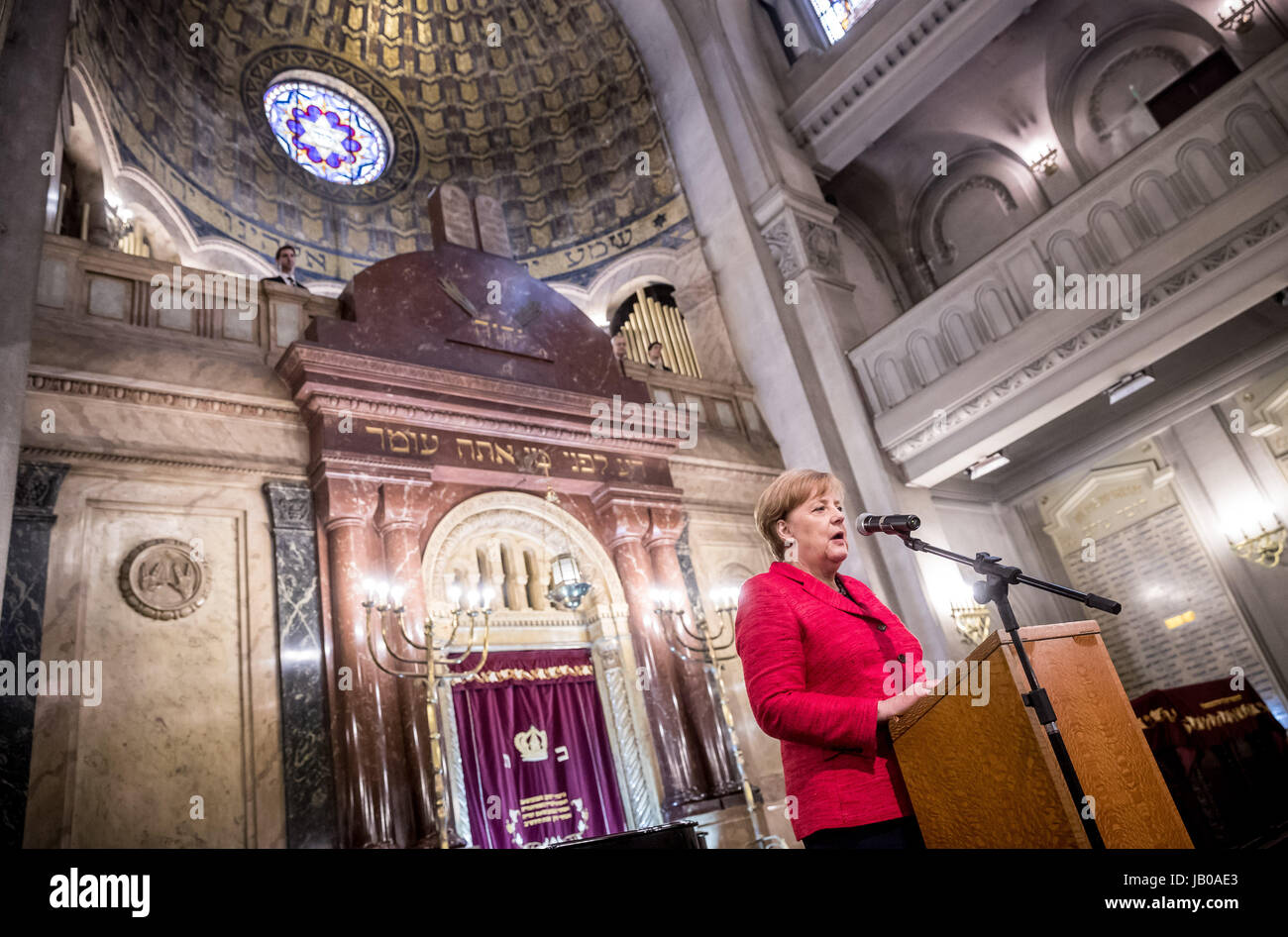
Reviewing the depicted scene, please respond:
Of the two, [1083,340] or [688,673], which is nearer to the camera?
[688,673]

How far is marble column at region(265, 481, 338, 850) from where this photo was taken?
5066 millimetres

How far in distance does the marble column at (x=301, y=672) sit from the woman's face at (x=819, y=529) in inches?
166

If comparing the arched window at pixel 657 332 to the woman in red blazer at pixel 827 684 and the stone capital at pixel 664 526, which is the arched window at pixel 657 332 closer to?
the stone capital at pixel 664 526

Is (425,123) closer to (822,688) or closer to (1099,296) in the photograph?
(1099,296)

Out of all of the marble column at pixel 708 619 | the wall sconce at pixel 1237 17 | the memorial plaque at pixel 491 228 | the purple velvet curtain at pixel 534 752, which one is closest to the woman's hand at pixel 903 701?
the purple velvet curtain at pixel 534 752

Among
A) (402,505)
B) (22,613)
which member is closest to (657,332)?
(402,505)

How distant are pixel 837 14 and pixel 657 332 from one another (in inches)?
196

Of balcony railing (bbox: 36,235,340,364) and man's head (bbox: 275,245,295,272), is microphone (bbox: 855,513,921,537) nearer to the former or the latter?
balcony railing (bbox: 36,235,340,364)

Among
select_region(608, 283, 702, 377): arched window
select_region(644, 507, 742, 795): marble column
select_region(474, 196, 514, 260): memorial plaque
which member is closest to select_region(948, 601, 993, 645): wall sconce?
select_region(644, 507, 742, 795): marble column

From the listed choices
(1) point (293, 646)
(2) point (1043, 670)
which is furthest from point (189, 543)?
(2) point (1043, 670)

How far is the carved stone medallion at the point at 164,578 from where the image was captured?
512cm

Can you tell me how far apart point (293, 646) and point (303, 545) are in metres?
0.75

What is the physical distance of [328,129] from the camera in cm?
1223

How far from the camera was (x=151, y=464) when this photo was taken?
5504mm
